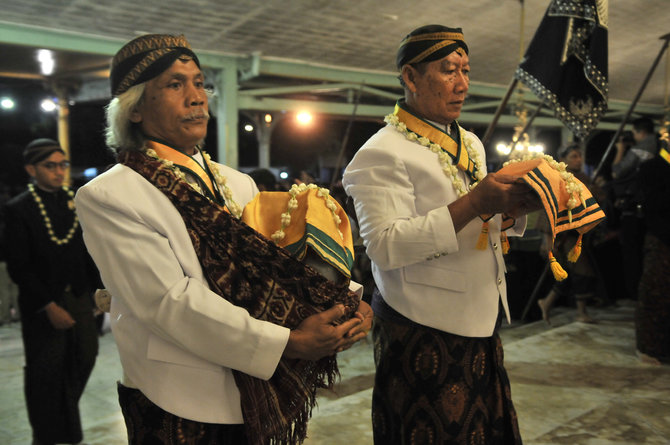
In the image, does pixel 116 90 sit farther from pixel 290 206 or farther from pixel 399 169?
pixel 399 169

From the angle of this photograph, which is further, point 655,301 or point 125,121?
point 655,301

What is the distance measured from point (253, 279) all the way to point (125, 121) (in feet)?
1.72

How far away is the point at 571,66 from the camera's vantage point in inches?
121

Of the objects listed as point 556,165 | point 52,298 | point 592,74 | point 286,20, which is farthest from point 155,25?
point 556,165

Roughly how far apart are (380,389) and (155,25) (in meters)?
4.62

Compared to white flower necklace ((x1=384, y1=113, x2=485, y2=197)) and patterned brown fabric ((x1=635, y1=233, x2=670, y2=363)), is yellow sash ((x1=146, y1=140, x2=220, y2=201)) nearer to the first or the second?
white flower necklace ((x1=384, y1=113, x2=485, y2=197))

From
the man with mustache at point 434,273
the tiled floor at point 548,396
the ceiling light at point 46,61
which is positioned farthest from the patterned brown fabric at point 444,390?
the ceiling light at point 46,61

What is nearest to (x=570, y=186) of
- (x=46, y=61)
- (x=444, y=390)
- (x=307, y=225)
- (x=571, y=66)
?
(x=444, y=390)

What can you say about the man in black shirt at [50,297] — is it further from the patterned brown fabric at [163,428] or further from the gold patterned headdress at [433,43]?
the gold patterned headdress at [433,43]

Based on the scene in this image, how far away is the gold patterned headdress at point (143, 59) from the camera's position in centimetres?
140

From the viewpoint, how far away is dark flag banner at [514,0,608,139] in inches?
120

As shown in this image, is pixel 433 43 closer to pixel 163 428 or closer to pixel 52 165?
pixel 163 428

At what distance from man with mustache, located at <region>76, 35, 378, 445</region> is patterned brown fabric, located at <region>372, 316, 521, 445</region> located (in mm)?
512

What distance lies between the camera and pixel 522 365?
415 cm
